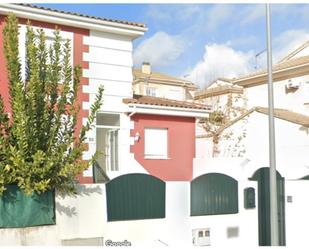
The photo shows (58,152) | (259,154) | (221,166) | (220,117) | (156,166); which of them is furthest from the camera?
(220,117)

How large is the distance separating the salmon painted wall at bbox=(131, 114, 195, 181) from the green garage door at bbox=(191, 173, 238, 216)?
14.0 ft

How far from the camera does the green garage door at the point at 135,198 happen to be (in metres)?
8.45

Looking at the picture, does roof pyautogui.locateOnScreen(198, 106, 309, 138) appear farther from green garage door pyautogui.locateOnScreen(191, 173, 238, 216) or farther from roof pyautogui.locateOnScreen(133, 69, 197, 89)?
roof pyautogui.locateOnScreen(133, 69, 197, 89)

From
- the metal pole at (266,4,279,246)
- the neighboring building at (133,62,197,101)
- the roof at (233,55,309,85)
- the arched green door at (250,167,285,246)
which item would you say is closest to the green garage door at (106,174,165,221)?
the metal pole at (266,4,279,246)

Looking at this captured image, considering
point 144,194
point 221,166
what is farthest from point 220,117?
point 144,194

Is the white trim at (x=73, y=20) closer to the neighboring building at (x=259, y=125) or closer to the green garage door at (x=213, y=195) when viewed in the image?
the neighboring building at (x=259, y=125)

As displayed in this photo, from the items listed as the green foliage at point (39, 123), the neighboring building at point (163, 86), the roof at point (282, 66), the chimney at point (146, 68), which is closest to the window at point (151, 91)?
the neighboring building at point (163, 86)

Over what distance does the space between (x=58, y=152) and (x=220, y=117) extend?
2110 cm

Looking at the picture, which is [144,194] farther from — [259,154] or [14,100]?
[259,154]

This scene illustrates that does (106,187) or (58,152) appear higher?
(58,152)

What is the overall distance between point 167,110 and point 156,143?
3.62 feet

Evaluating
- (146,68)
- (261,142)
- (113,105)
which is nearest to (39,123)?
(113,105)

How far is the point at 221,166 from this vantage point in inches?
585

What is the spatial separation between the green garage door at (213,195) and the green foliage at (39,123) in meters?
2.73
